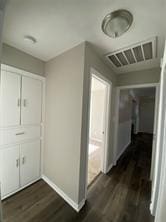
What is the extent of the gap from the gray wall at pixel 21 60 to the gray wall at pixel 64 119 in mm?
161

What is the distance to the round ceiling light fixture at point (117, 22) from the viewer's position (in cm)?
112

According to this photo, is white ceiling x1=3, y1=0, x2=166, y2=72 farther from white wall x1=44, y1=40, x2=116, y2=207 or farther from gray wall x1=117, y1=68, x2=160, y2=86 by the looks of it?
gray wall x1=117, y1=68, x2=160, y2=86

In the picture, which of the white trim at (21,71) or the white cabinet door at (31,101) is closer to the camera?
the white trim at (21,71)

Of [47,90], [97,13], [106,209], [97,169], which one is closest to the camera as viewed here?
[97,13]

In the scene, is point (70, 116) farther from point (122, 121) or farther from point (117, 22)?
point (122, 121)

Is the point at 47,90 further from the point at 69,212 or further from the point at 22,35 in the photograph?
the point at 69,212

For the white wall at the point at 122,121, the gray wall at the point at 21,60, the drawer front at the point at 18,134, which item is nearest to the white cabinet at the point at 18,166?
the drawer front at the point at 18,134

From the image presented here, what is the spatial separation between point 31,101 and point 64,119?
0.75 meters

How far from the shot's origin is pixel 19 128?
6.33 feet

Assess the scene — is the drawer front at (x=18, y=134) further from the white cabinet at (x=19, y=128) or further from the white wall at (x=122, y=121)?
the white wall at (x=122, y=121)

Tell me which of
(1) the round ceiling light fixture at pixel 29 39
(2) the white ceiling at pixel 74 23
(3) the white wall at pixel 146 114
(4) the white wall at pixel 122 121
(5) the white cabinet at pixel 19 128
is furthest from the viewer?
(3) the white wall at pixel 146 114

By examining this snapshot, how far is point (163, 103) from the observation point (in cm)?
156

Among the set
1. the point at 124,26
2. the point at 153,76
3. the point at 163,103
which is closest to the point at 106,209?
the point at 163,103

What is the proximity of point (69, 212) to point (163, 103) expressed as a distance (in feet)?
6.60
